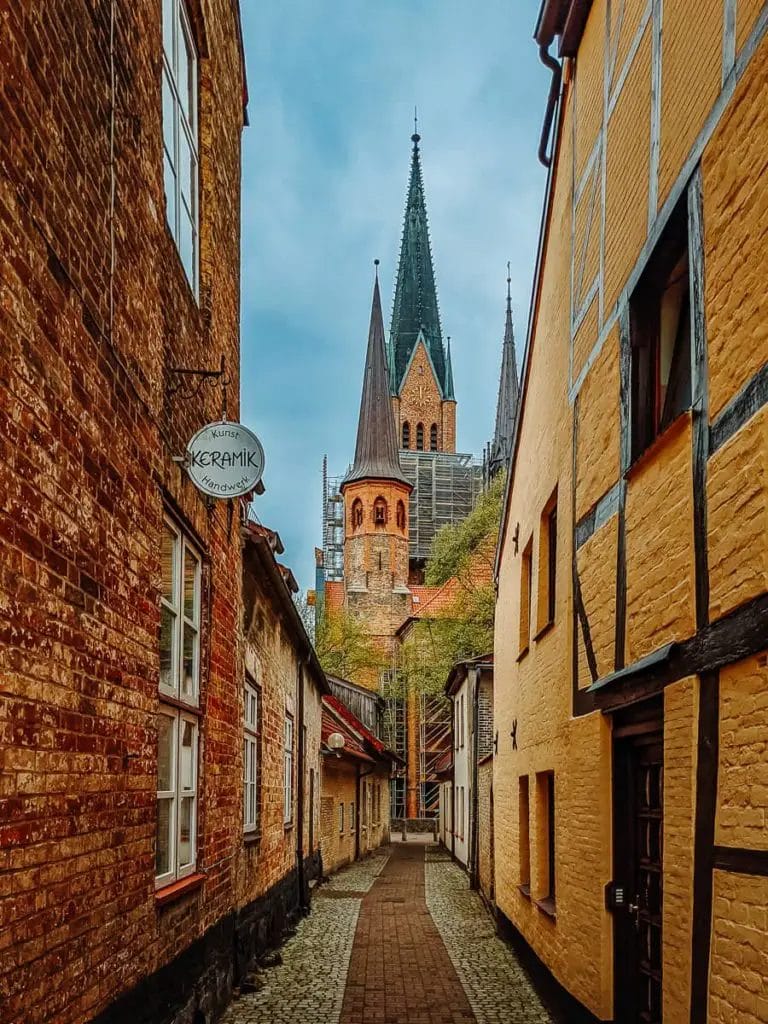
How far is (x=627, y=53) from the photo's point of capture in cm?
678

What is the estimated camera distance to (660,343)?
6344 millimetres

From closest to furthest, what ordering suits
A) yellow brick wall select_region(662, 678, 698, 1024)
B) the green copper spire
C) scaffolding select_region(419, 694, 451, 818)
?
1. yellow brick wall select_region(662, 678, 698, 1024)
2. scaffolding select_region(419, 694, 451, 818)
3. the green copper spire

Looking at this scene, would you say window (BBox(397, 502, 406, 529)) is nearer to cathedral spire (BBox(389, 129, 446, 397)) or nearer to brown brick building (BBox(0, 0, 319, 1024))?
cathedral spire (BBox(389, 129, 446, 397))

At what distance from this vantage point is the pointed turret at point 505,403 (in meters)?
69.0

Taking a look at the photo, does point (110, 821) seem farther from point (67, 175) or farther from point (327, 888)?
point (327, 888)

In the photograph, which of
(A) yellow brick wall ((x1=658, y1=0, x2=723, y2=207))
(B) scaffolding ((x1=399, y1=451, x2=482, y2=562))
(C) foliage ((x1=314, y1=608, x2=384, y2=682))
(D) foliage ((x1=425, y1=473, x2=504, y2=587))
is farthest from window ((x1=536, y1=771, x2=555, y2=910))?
(B) scaffolding ((x1=399, y1=451, x2=482, y2=562))

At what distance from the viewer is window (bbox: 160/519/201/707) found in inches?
243

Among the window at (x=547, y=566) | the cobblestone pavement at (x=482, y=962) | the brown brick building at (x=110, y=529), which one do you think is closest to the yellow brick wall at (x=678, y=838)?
the brown brick building at (x=110, y=529)

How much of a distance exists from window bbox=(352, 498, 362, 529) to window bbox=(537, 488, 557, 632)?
5663 centimetres

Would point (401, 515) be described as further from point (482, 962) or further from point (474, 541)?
point (482, 962)

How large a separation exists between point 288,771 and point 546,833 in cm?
522

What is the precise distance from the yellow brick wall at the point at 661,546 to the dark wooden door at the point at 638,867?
0.60 metres

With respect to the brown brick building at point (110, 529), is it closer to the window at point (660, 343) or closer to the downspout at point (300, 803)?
the window at point (660, 343)

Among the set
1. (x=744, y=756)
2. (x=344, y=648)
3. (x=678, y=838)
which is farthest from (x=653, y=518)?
(x=344, y=648)
